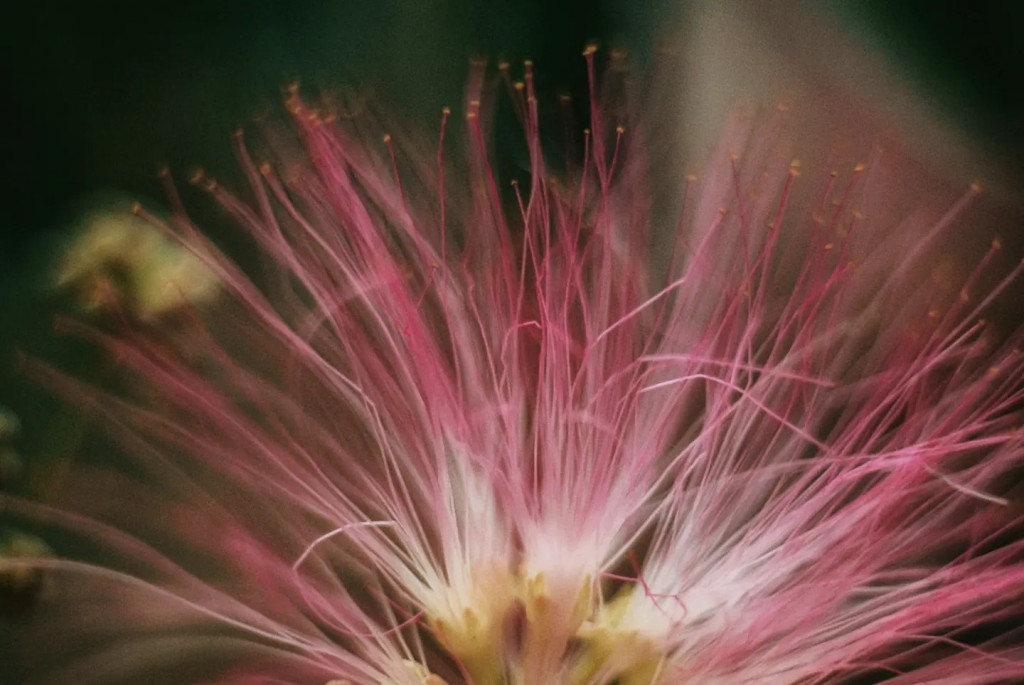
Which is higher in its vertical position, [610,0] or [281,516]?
[610,0]

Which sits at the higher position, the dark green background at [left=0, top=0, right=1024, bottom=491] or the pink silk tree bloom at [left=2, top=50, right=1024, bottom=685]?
the dark green background at [left=0, top=0, right=1024, bottom=491]

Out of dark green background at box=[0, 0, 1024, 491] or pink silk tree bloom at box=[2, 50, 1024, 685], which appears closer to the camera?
pink silk tree bloom at box=[2, 50, 1024, 685]

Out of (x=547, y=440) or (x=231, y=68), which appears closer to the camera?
(x=547, y=440)

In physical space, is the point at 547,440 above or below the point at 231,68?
below

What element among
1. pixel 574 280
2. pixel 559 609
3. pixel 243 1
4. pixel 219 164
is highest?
pixel 243 1

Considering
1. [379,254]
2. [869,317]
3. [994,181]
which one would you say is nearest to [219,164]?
[379,254]

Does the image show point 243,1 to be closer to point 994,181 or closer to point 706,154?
point 706,154

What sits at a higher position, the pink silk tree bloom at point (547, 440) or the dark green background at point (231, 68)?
the dark green background at point (231, 68)

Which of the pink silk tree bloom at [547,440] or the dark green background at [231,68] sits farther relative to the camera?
the dark green background at [231,68]
